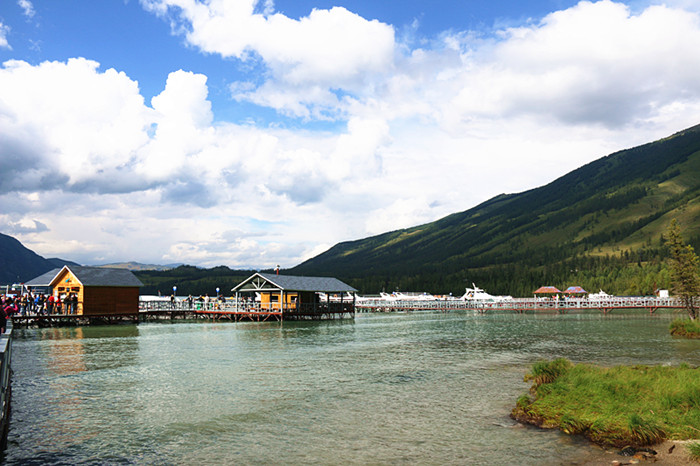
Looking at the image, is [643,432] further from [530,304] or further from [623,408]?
[530,304]

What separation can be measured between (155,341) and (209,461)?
3465cm

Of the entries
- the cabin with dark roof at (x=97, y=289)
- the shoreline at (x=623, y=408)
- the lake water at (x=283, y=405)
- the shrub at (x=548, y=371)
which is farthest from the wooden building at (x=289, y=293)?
the shoreline at (x=623, y=408)

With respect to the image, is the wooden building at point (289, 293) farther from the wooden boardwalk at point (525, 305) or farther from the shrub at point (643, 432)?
the shrub at point (643, 432)

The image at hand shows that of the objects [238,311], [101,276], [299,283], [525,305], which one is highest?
[101,276]

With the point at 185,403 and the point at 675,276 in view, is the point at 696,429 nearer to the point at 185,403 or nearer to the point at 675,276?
the point at 185,403

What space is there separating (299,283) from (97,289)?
28.0 metres

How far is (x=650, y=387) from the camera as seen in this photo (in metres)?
18.0

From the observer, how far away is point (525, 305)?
387ft

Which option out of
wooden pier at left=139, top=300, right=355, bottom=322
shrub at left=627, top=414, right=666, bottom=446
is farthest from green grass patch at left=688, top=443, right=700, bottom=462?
wooden pier at left=139, top=300, right=355, bottom=322

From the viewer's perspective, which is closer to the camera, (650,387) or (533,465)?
(533,465)

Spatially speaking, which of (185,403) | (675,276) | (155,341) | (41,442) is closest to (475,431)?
(185,403)

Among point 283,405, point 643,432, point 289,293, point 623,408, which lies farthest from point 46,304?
point 643,432

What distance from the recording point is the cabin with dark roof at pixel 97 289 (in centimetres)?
6250

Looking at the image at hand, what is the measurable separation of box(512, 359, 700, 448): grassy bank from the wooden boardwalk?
91.0 metres
